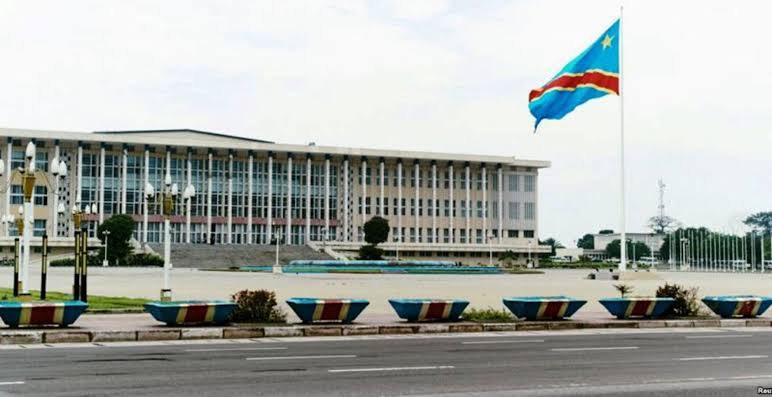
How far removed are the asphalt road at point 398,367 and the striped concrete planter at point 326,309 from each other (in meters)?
1.80

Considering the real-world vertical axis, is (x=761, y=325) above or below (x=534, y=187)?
below

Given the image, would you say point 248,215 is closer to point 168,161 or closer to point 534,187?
point 168,161

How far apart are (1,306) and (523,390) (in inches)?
504

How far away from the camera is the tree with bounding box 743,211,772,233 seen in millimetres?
194375

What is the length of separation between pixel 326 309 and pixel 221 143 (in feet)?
310

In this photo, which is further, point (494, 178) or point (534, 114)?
point (494, 178)

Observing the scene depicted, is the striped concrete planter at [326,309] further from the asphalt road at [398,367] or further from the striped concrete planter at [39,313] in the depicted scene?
the striped concrete planter at [39,313]

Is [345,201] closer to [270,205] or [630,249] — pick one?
[270,205]

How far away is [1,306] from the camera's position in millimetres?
19391

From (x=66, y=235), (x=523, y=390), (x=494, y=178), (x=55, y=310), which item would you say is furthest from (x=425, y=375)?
(x=494, y=178)

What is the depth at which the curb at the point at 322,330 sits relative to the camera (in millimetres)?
18469

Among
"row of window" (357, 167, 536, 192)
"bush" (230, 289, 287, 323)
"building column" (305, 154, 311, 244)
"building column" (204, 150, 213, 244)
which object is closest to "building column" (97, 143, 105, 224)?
"building column" (204, 150, 213, 244)

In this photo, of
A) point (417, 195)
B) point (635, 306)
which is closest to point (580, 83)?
point (635, 306)

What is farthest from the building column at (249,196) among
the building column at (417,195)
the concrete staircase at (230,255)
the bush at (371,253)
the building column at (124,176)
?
the building column at (417,195)
